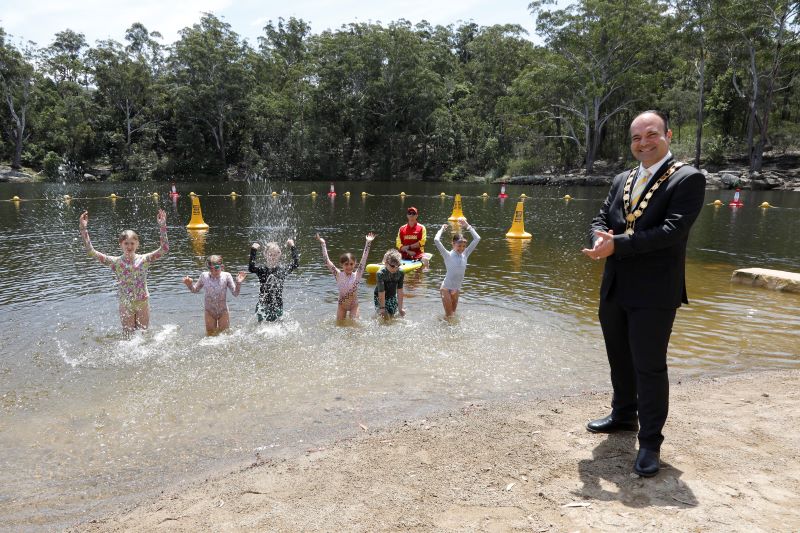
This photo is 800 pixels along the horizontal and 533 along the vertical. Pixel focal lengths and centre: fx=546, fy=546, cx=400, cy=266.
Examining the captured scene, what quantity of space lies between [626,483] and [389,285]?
214 inches

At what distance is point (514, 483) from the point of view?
11.7 feet

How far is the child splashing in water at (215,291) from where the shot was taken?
25.4 feet

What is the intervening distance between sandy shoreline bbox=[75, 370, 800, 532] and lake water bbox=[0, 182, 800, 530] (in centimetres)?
67

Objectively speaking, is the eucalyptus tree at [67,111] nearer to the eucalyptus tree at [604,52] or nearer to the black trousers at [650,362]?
the eucalyptus tree at [604,52]

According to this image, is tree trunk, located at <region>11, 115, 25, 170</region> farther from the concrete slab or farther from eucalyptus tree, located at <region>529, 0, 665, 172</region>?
the concrete slab

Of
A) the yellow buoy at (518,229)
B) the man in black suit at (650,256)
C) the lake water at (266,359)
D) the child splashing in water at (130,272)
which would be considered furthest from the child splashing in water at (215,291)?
the yellow buoy at (518,229)

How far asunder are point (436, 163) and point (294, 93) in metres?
19.3

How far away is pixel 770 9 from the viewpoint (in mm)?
40156

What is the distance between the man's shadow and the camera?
10.8ft

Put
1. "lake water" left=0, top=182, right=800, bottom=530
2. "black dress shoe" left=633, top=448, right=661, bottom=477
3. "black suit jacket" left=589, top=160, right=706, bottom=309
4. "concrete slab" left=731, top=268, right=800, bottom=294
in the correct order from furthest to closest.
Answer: "concrete slab" left=731, top=268, right=800, bottom=294 < "lake water" left=0, top=182, right=800, bottom=530 < "black dress shoe" left=633, top=448, right=661, bottom=477 < "black suit jacket" left=589, top=160, right=706, bottom=309

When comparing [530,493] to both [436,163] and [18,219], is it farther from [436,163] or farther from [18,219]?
[436,163]

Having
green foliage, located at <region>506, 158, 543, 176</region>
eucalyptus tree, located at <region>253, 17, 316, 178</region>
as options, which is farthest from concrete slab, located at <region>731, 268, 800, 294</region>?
eucalyptus tree, located at <region>253, 17, 316, 178</region>

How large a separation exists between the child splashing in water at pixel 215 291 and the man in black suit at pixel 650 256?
5.39m

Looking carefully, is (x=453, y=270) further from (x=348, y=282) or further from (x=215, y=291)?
(x=215, y=291)
